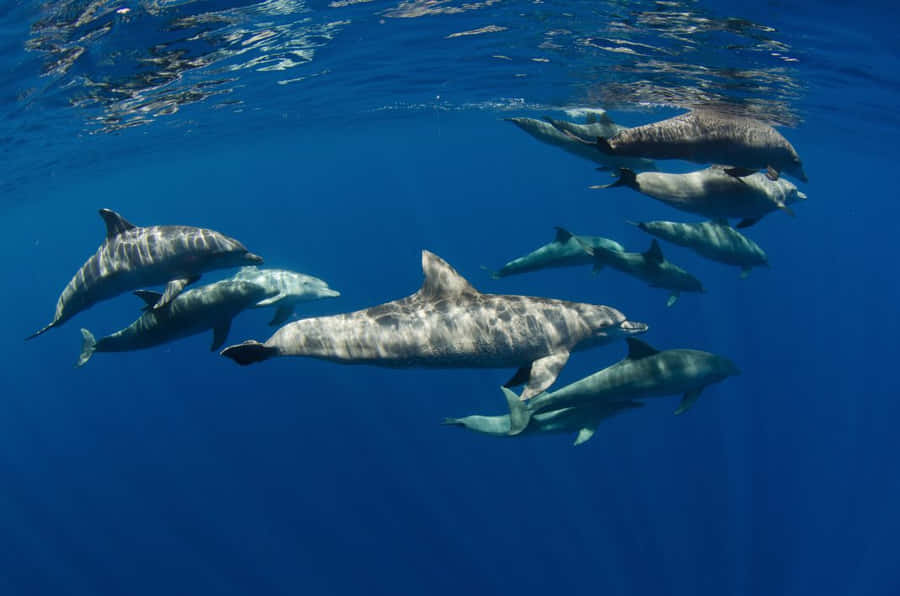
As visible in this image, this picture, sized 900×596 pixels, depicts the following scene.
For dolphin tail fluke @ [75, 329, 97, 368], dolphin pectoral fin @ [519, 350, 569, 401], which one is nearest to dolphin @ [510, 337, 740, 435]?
dolphin pectoral fin @ [519, 350, 569, 401]

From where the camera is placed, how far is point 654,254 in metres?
10.8

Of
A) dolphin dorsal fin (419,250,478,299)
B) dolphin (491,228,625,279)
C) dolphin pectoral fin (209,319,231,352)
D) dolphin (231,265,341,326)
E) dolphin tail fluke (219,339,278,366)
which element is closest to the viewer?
dolphin tail fluke (219,339,278,366)

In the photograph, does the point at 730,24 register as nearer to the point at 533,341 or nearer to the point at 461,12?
the point at 461,12

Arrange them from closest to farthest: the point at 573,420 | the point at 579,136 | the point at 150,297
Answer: the point at 150,297
the point at 573,420
the point at 579,136

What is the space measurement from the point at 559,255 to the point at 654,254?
2.14 metres

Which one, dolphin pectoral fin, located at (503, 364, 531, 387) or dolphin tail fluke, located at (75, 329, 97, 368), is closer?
dolphin pectoral fin, located at (503, 364, 531, 387)

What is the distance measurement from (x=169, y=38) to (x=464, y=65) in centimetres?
1061

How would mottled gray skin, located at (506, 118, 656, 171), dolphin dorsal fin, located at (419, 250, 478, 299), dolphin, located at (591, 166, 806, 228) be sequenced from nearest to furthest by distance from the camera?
dolphin dorsal fin, located at (419, 250, 478, 299), dolphin, located at (591, 166, 806, 228), mottled gray skin, located at (506, 118, 656, 171)

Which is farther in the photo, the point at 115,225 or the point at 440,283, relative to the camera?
the point at 115,225

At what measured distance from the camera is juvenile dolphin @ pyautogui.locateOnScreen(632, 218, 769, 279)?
1047cm

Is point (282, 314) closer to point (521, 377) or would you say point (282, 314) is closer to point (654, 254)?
point (521, 377)

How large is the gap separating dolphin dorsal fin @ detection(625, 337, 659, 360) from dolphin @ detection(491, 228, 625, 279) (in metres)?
4.22

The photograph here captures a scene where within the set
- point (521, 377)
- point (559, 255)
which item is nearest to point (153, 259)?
point (521, 377)

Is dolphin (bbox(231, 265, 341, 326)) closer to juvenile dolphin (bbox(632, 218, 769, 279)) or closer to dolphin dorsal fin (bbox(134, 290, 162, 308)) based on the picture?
dolphin dorsal fin (bbox(134, 290, 162, 308))
